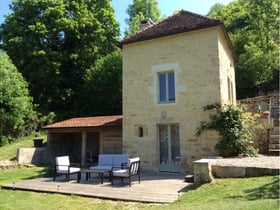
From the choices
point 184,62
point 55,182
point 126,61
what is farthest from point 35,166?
point 184,62

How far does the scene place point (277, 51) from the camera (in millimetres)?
24875

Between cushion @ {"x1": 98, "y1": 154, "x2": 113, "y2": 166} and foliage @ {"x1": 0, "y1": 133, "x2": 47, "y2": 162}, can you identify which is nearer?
cushion @ {"x1": 98, "y1": 154, "x2": 113, "y2": 166}

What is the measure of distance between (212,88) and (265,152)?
373 cm

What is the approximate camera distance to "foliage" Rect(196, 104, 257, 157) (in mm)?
10789

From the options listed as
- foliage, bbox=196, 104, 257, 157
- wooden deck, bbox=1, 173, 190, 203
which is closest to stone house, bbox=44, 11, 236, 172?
foliage, bbox=196, 104, 257, 157

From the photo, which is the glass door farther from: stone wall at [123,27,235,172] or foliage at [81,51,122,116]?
foliage at [81,51,122,116]

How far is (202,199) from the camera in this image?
6824mm

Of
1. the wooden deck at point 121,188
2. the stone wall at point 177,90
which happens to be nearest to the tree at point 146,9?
the stone wall at point 177,90

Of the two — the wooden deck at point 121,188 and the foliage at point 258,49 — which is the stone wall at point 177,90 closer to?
the wooden deck at point 121,188

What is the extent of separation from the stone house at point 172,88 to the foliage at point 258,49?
10647mm

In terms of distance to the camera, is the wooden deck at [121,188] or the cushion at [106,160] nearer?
the wooden deck at [121,188]

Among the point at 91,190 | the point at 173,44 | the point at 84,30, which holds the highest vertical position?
the point at 84,30

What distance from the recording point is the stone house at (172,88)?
38.5ft

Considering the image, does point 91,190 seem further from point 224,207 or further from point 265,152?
point 265,152
